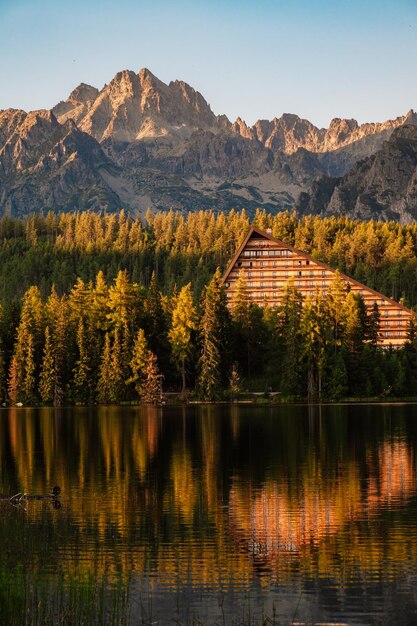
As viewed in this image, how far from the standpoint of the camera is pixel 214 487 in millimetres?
55000

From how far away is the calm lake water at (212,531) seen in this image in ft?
102

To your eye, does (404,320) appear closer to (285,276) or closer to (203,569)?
(285,276)

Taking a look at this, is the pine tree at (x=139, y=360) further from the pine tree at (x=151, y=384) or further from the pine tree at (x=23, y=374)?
the pine tree at (x=23, y=374)

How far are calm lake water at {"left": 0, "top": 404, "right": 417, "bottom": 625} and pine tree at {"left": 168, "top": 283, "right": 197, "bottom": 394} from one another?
6076 centimetres

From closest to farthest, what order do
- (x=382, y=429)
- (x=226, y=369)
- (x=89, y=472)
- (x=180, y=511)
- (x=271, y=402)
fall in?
(x=180, y=511) → (x=89, y=472) → (x=382, y=429) → (x=271, y=402) → (x=226, y=369)

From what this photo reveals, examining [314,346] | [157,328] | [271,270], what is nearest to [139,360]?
[157,328]

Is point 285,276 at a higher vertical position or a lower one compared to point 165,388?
higher

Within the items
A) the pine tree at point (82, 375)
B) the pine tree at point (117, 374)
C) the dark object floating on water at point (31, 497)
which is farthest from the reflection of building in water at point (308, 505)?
the pine tree at point (82, 375)

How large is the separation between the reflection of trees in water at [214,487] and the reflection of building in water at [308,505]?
53 mm

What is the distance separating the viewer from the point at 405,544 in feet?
127

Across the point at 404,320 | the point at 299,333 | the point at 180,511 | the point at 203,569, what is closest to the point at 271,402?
the point at 299,333

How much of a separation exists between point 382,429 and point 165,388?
62.2 meters

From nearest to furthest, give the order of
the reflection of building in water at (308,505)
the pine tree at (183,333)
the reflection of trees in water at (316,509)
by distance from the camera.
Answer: the reflection of trees in water at (316,509), the reflection of building in water at (308,505), the pine tree at (183,333)

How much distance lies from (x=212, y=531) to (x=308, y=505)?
7.51 m
